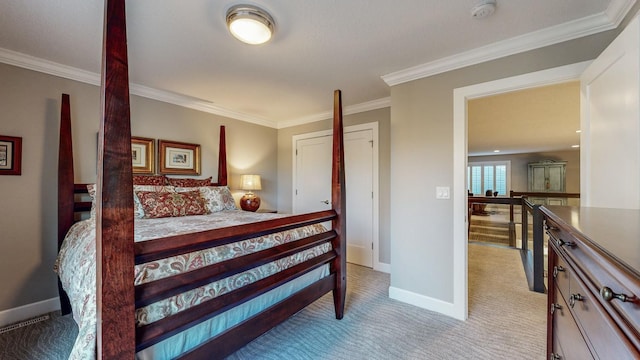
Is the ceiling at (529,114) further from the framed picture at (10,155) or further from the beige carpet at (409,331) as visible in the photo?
the framed picture at (10,155)

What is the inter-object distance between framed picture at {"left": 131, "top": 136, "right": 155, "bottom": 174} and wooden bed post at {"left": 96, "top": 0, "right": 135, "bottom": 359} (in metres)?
2.26

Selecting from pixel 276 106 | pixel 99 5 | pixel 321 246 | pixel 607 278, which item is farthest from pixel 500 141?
pixel 99 5

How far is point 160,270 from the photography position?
1.19 m

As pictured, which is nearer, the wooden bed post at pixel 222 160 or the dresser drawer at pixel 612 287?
the dresser drawer at pixel 612 287

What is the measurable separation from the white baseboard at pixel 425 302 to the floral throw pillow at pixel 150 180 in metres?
2.85

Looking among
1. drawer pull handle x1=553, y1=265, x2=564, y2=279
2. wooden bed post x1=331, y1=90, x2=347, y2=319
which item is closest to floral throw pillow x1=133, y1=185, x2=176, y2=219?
wooden bed post x1=331, y1=90, x2=347, y2=319

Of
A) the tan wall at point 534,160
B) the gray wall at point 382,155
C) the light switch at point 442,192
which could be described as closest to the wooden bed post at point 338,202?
the light switch at point 442,192

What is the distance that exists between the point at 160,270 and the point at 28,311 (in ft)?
7.26

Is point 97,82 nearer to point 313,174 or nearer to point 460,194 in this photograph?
point 313,174

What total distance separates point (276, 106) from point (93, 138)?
210cm

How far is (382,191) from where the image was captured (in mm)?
3467

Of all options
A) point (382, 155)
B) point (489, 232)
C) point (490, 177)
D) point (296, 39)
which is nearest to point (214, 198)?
point (296, 39)

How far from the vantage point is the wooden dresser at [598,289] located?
483 millimetres

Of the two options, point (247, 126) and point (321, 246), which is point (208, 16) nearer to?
point (321, 246)
